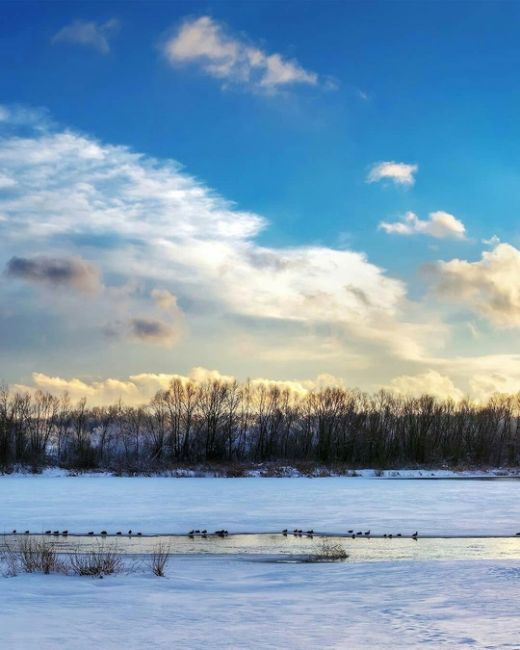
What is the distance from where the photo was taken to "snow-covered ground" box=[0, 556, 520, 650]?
31.2 ft

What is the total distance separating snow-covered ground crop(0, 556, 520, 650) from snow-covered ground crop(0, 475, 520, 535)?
8914mm

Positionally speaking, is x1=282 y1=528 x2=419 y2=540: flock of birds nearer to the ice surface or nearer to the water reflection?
the water reflection

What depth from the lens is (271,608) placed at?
39.0 ft

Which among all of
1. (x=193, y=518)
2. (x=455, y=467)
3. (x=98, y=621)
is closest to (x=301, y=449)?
(x=455, y=467)

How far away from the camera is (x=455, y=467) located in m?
74.4

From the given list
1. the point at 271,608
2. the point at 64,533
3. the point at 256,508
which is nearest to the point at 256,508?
the point at 256,508

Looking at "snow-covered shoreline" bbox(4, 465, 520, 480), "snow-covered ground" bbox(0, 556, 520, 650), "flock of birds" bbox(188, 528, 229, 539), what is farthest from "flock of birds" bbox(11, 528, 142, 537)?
"snow-covered shoreline" bbox(4, 465, 520, 480)

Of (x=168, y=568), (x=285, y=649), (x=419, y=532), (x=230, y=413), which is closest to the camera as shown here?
(x=285, y=649)

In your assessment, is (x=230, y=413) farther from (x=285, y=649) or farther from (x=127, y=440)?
(x=285, y=649)

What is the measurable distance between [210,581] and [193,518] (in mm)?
12746

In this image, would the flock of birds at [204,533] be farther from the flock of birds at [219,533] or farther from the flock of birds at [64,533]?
the flock of birds at [64,533]

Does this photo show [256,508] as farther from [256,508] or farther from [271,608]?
[271,608]

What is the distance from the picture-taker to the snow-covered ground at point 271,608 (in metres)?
9.52

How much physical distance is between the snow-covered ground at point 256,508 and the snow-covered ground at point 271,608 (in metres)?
8.91
